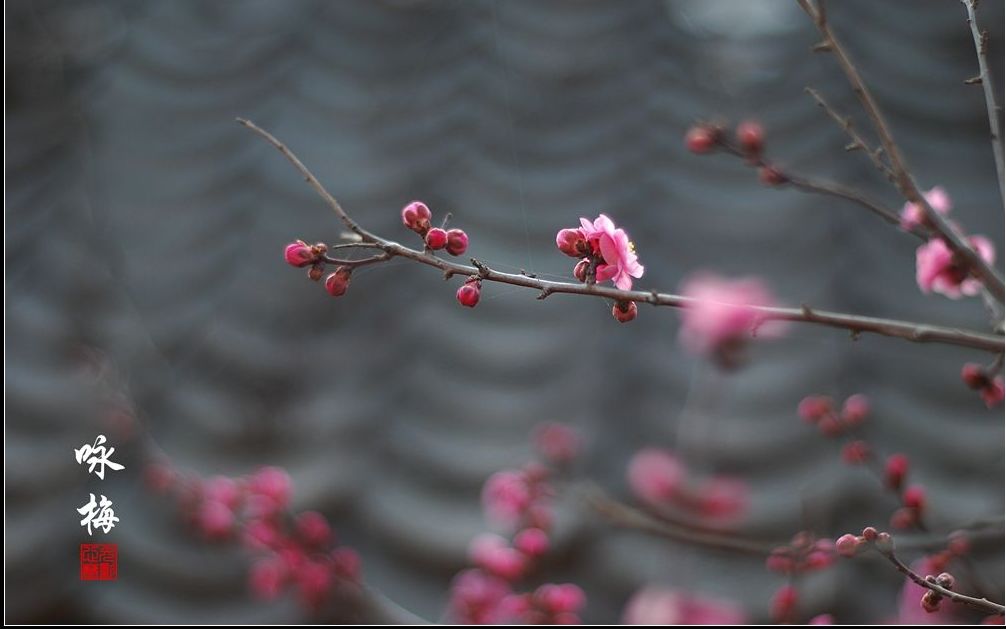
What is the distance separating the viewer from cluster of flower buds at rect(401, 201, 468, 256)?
0.44 meters

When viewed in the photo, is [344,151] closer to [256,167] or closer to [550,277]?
[256,167]

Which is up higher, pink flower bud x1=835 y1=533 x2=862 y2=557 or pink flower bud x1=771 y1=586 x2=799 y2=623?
pink flower bud x1=771 y1=586 x2=799 y2=623

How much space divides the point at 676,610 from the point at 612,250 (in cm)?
47

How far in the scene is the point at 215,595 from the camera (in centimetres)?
112

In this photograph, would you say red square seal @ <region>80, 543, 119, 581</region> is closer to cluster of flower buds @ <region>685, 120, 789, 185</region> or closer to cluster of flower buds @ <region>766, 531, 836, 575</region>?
cluster of flower buds @ <region>766, 531, 836, 575</region>

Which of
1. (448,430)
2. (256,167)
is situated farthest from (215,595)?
(256,167)

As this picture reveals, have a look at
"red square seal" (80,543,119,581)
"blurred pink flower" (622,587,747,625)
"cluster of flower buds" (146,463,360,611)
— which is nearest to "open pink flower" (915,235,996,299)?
"blurred pink flower" (622,587,747,625)

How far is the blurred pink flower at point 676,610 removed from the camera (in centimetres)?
79

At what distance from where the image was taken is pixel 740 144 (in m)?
0.44

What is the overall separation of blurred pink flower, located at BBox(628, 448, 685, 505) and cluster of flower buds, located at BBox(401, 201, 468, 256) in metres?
0.55

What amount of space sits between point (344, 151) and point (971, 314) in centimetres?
109

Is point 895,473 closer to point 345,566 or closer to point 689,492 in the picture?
point 689,492

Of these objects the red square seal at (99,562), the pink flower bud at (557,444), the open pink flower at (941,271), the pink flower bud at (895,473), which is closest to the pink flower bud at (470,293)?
the open pink flower at (941,271)

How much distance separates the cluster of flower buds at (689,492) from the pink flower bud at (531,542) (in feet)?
0.44
